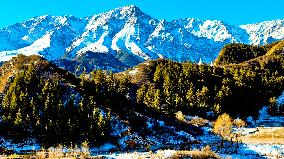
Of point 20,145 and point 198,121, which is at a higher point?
point 198,121

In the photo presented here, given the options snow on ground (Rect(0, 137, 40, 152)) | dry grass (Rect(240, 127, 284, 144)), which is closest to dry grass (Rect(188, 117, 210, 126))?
dry grass (Rect(240, 127, 284, 144))

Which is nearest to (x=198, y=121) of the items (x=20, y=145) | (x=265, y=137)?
(x=265, y=137)

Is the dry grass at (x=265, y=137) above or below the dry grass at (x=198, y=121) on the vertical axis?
below

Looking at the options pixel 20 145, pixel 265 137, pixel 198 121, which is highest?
pixel 198 121

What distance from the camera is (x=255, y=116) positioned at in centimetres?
19462

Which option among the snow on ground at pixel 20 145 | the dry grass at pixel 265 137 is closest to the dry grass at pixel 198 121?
the dry grass at pixel 265 137

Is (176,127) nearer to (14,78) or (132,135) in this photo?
(132,135)

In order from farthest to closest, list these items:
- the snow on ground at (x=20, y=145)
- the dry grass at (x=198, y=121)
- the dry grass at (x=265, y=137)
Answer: the dry grass at (x=198, y=121) → the dry grass at (x=265, y=137) → the snow on ground at (x=20, y=145)

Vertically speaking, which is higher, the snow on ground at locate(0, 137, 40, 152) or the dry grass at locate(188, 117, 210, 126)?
the dry grass at locate(188, 117, 210, 126)

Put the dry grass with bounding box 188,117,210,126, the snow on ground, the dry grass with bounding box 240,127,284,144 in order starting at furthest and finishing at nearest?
the dry grass with bounding box 188,117,210,126
the dry grass with bounding box 240,127,284,144
the snow on ground

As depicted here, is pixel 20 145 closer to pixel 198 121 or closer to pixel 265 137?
pixel 265 137

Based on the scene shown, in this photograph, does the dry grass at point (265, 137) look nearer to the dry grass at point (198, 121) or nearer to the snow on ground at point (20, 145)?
the dry grass at point (198, 121)

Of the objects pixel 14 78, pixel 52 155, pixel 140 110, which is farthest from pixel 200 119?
pixel 52 155

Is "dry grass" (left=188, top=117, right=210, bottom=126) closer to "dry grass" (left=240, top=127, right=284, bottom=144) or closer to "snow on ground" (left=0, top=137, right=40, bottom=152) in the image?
"dry grass" (left=240, top=127, right=284, bottom=144)
